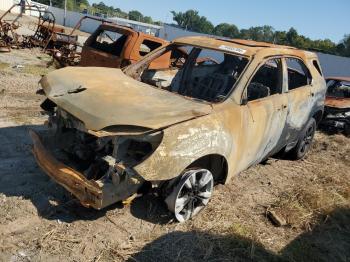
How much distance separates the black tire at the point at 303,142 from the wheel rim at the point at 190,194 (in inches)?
104

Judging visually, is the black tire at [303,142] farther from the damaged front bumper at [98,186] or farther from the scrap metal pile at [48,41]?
the scrap metal pile at [48,41]

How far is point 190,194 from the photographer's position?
174 inches

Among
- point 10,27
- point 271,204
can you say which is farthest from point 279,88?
point 10,27

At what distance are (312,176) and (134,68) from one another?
129 inches

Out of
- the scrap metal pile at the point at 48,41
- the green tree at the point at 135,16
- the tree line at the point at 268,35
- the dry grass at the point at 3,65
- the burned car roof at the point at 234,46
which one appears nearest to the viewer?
the burned car roof at the point at 234,46

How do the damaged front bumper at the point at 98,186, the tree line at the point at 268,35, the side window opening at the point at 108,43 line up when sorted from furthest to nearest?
1. the tree line at the point at 268,35
2. the side window opening at the point at 108,43
3. the damaged front bumper at the point at 98,186

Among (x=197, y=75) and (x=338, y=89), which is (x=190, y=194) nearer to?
(x=197, y=75)

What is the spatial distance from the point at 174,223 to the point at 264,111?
1.72 meters

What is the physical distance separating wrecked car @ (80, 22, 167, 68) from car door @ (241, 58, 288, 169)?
4.29 metres

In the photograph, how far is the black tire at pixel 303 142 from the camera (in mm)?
6687

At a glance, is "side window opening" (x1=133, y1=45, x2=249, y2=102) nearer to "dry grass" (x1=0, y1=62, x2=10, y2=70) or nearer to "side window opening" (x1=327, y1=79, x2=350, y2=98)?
"side window opening" (x1=327, y1=79, x2=350, y2=98)

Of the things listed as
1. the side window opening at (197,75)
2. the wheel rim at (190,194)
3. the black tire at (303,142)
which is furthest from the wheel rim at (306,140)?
the wheel rim at (190,194)

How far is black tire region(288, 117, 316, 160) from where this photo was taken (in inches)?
263

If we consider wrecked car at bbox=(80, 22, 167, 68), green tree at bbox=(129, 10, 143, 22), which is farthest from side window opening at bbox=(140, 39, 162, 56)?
green tree at bbox=(129, 10, 143, 22)
